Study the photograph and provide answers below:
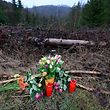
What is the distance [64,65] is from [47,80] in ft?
2.86

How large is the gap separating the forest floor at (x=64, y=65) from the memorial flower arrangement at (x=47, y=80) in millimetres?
128

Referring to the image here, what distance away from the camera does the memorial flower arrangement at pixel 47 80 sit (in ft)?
14.1

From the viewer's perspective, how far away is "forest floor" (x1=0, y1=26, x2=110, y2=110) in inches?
171

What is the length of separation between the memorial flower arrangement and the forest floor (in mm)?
128

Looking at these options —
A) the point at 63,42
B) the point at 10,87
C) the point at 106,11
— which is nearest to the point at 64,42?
the point at 63,42

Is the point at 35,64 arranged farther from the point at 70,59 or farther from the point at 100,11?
the point at 100,11

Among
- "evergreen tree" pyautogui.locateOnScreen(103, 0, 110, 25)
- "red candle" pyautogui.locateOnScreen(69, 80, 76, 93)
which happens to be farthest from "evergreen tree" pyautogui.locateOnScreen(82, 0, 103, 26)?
"red candle" pyautogui.locateOnScreen(69, 80, 76, 93)

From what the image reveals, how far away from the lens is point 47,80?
432 centimetres

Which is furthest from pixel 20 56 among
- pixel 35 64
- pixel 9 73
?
pixel 9 73

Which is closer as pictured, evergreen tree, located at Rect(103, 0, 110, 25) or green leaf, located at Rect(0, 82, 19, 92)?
green leaf, located at Rect(0, 82, 19, 92)

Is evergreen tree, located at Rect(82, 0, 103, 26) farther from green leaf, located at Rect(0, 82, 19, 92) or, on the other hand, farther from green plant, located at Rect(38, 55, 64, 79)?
green leaf, located at Rect(0, 82, 19, 92)

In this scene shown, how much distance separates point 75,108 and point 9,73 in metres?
1.37

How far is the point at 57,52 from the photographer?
5828 mm

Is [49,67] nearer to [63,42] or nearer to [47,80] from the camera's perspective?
[47,80]
